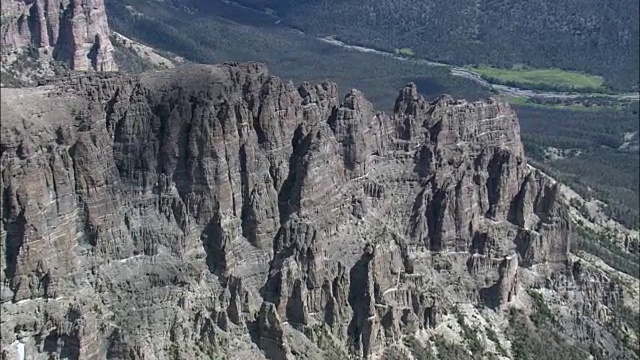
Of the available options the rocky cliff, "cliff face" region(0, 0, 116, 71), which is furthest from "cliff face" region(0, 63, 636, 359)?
"cliff face" region(0, 0, 116, 71)

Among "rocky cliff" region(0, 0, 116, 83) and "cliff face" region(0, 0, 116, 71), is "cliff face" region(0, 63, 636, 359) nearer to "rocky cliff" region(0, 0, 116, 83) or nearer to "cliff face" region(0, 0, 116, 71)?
"rocky cliff" region(0, 0, 116, 83)

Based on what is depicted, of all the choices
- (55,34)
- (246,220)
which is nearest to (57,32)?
(55,34)

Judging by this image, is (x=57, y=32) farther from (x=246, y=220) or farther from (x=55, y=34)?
(x=246, y=220)

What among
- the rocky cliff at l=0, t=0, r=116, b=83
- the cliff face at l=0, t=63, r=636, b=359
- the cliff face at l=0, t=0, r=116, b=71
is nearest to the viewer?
the cliff face at l=0, t=63, r=636, b=359

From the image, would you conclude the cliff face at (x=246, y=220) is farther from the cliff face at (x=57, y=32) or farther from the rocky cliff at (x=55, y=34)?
the cliff face at (x=57, y=32)

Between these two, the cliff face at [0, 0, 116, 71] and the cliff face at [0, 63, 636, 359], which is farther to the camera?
the cliff face at [0, 0, 116, 71]

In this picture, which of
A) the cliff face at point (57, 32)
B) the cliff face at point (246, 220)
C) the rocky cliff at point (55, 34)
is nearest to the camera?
the cliff face at point (246, 220)

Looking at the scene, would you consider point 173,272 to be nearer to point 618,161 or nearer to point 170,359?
point 170,359

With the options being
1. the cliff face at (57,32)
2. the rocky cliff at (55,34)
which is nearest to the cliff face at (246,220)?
the rocky cliff at (55,34)
